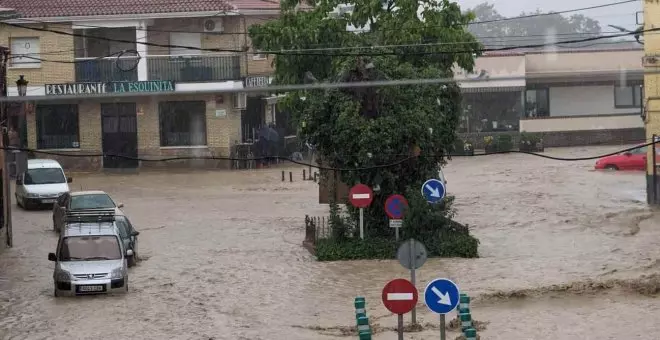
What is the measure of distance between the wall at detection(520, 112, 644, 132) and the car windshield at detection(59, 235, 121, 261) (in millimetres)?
36498

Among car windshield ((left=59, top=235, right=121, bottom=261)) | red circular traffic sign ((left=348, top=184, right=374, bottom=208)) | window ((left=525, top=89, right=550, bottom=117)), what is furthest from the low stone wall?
car windshield ((left=59, top=235, right=121, bottom=261))

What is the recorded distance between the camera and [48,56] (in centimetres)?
4778

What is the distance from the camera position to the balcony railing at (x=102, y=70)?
47.7m

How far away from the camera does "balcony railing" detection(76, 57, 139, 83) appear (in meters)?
47.7

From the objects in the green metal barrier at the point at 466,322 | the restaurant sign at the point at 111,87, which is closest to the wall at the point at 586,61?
the restaurant sign at the point at 111,87

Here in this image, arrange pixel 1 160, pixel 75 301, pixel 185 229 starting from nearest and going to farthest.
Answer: pixel 75 301 → pixel 1 160 → pixel 185 229

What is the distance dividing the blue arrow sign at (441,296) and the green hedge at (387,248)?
38.9ft

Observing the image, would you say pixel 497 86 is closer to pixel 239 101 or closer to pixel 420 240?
pixel 239 101

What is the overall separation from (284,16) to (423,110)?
25.9ft

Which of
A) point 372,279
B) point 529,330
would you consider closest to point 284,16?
point 372,279

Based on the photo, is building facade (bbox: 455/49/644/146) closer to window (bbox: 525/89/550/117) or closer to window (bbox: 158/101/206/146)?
window (bbox: 525/89/550/117)

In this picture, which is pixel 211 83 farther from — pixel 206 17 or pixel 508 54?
pixel 508 54

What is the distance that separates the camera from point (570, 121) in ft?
189

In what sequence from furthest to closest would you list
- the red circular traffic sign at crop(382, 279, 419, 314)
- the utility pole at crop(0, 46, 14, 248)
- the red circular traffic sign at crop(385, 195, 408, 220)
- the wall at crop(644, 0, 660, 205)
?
the wall at crop(644, 0, 660, 205)
the utility pole at crop(0, 46, 14, 248)
the red circular traffic sign at crop(385, 195, 408, 220)
the red circular traffic sign at crop(382, 279, 419, 314)
